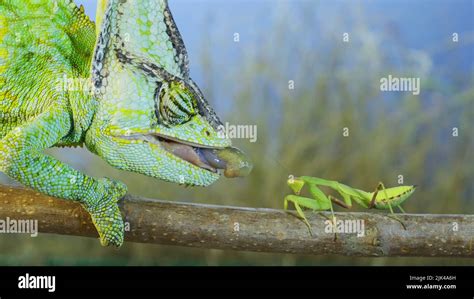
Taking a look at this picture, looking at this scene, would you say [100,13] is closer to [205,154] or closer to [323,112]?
[205,154]

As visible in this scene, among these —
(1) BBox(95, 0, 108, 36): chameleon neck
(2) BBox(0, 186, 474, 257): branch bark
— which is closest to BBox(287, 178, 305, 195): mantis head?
(2) BBox(0, 186, 474, 257): branch bark

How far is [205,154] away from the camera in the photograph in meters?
1.95

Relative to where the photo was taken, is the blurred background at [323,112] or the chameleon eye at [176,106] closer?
the chameleon eye at [176,106]

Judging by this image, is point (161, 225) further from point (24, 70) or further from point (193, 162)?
point (24, 70)

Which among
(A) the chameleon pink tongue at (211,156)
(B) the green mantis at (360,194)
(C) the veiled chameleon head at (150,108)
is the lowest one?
(B) the green mantis at (360,194)

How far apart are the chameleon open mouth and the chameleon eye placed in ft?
0.21

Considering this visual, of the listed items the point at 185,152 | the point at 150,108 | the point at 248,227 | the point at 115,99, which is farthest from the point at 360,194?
the point at 115,99

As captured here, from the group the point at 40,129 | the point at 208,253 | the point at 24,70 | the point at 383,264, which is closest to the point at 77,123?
the point at 40,129

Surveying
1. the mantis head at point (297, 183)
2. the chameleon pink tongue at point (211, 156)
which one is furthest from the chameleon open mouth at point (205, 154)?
the mantis head at point (297, 183)

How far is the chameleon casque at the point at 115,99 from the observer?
188cm

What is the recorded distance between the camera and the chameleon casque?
1.88m

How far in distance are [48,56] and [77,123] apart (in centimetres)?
26
